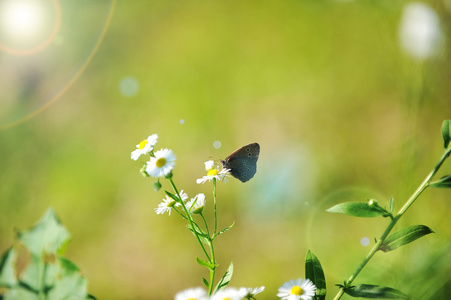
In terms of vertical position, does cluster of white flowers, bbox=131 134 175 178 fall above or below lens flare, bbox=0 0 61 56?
below

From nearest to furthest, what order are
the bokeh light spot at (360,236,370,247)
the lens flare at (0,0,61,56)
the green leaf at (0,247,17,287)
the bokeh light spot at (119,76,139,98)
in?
the green leaf at (0,247,17,287), the bokeh light spot at (360,236,370,247), the bokeh light spot at (119,76,139,98), the lens flare at (0,0,61,56)

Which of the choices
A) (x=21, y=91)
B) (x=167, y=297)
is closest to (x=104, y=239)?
(x=167, y=297)

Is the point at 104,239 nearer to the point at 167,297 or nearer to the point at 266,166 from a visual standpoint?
the point at 167,297

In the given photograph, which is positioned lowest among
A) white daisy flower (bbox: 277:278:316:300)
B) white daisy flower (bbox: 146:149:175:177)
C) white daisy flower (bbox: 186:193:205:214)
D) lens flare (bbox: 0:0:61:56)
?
white daisy flower (bbox: 277:278:316:300)

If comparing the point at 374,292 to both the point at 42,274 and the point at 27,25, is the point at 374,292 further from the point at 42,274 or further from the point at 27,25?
the point at 27,25

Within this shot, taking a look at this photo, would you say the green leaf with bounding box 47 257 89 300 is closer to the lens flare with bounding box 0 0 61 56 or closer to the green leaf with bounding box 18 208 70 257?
the green leaf with bounding box 18 208 70 257

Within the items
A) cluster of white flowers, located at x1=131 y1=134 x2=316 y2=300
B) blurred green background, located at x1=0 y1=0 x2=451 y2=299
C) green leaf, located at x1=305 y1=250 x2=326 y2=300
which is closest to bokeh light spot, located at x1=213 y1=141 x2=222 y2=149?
blurred green background, located at x1=0 y1=0 x2=451 y2=299
